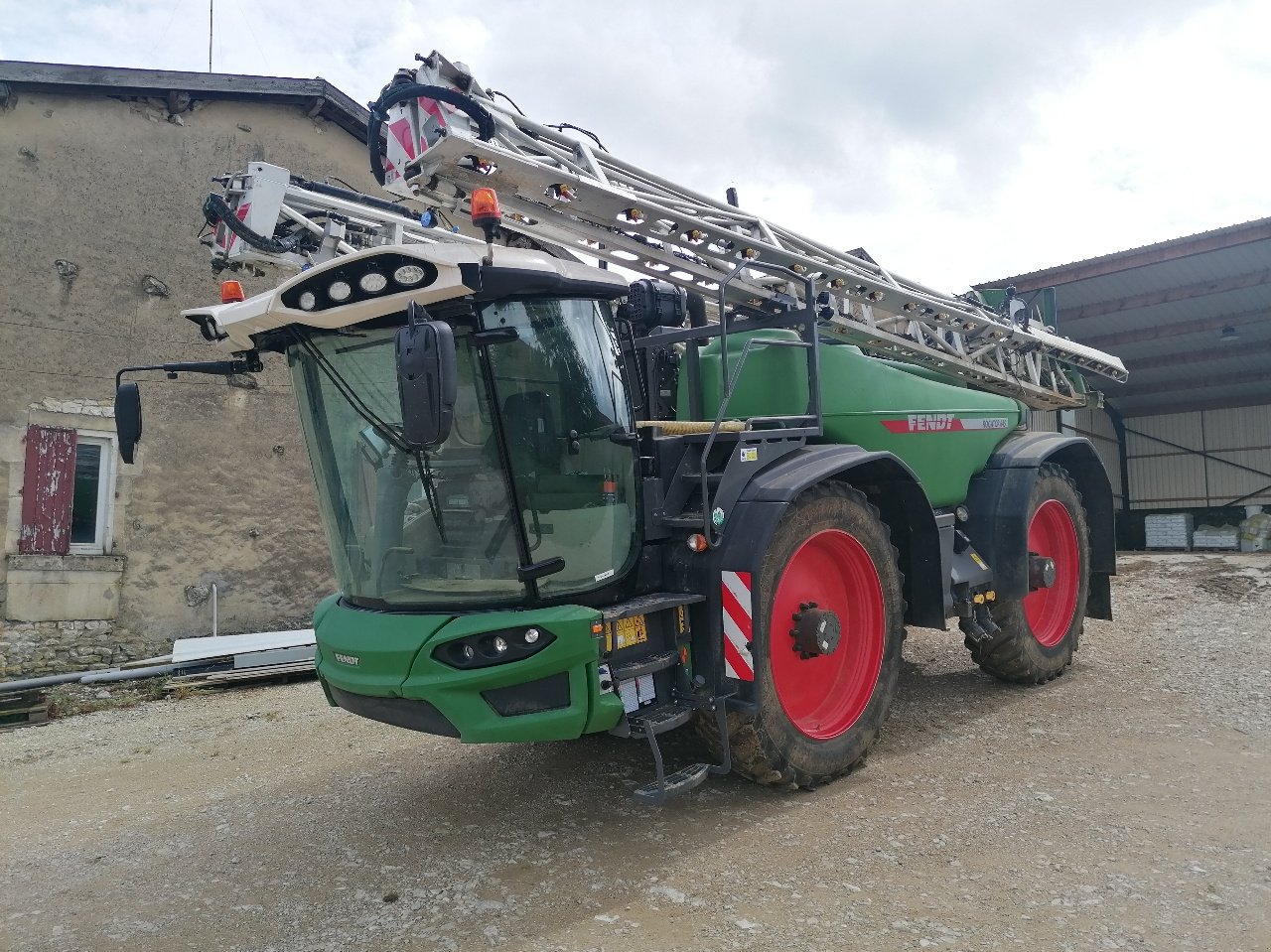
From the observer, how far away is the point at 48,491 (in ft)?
26.4

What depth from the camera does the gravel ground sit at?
2945mm

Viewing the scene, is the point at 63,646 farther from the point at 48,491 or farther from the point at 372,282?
the point at 372,282

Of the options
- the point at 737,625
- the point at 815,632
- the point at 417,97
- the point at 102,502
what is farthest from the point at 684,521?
the point at 102,502

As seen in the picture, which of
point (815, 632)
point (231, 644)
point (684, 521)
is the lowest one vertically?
point (231, 644)

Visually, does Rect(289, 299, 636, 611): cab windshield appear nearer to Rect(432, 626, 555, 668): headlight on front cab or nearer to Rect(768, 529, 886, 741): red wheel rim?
Rect(432, 626, 555, 668): headlight on front cab

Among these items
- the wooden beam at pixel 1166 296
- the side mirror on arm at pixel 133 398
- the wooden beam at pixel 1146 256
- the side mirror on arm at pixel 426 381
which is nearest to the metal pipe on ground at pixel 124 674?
the side mirror on arm at pixel 133 398

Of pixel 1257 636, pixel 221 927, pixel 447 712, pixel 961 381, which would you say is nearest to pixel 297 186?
pixel 447 712

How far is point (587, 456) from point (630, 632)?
0.74 meters

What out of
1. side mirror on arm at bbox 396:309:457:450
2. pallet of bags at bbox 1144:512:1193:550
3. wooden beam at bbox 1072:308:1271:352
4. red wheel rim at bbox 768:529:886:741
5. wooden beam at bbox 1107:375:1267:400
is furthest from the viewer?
pallet of bags at bbox 1144:512:1193:550

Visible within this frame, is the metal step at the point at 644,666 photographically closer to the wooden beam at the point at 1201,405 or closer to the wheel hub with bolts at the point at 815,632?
the wheel hub with bolts at the point at 815,632

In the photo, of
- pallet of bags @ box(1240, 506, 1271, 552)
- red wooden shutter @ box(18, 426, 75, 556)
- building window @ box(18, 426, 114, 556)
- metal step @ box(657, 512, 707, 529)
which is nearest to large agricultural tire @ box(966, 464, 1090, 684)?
metal step @ box(657, 512, 707, 529)

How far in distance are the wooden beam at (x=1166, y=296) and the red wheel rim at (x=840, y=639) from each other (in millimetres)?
10844

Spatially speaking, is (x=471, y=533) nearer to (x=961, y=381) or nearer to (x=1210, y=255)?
(x=961, y=381)

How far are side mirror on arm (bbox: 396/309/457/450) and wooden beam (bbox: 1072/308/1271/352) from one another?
14899 mm
